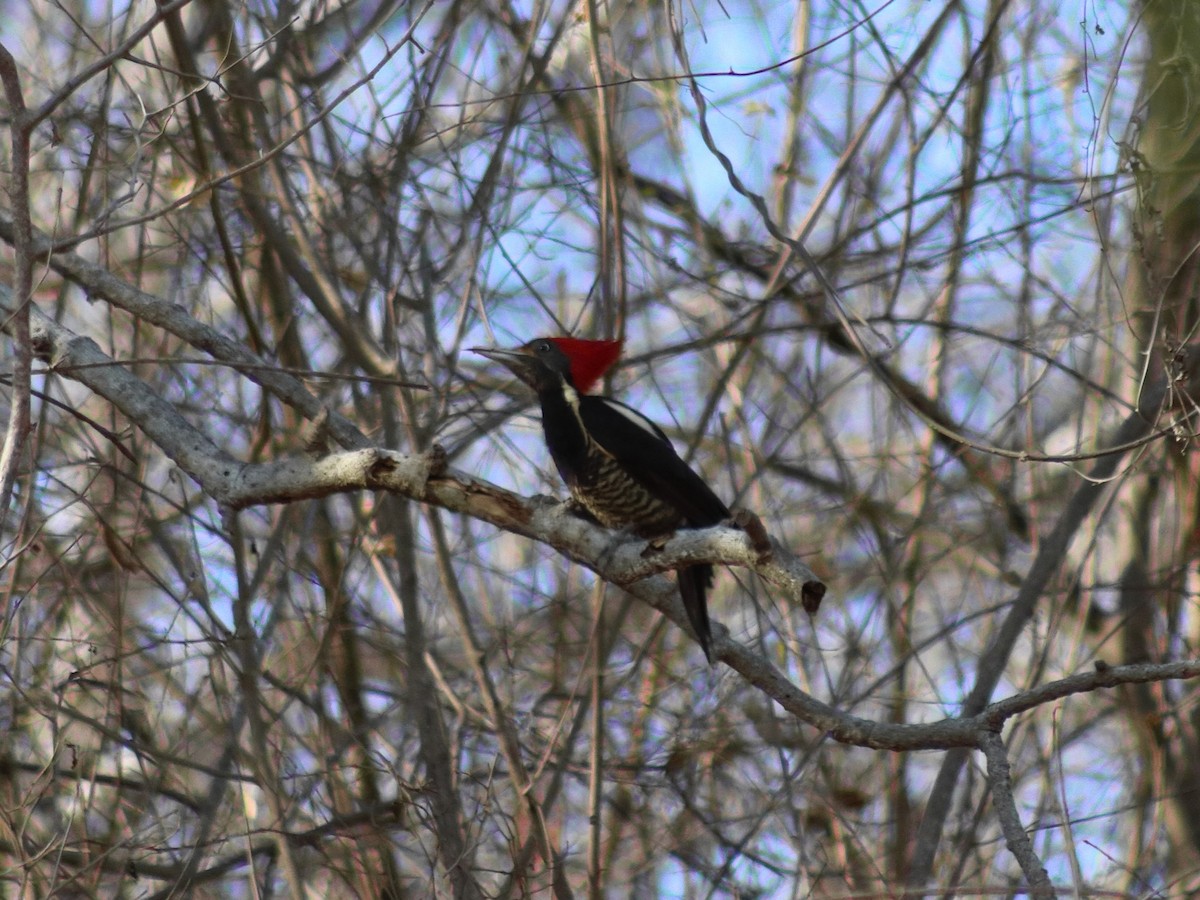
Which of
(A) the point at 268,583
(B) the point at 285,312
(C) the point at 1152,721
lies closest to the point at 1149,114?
(C) the point at 1152,721

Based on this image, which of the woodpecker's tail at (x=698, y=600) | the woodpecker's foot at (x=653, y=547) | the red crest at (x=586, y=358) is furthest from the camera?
the red crest at (x=586, y=358)

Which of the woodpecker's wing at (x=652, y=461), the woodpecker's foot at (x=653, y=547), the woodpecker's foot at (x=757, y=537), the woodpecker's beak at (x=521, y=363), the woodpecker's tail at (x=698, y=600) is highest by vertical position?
the woodpecker's beak at (x=521, y=363)

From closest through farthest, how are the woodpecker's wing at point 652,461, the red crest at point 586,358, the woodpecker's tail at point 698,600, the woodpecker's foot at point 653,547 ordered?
the woodpecker's foot at point 653,547, the woodpecker's tail at point 698,600, the woodpecker's wing at point 652,461, the red crest at point 586,358

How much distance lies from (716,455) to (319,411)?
261 cm

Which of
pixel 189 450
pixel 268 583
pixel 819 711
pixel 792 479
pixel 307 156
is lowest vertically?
pixel 819 711

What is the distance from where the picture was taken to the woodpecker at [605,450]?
4461 mm

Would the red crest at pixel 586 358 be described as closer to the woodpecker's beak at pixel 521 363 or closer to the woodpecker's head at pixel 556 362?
the woodpecker's head at pixel 556 362

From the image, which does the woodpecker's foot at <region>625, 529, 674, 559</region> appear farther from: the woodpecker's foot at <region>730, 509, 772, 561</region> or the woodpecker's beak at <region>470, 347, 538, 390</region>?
the woodpecker's beak at <region>470, 347, 538, 390</region>

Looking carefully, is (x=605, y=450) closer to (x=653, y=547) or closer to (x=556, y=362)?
(x=556, y=362)

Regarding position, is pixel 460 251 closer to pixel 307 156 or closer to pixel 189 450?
pixel 307 156

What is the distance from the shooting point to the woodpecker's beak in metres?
4.69

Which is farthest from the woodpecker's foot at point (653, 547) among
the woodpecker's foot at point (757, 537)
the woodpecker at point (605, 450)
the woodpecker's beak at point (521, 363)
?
the woodpecker's beak at point (521, 363)

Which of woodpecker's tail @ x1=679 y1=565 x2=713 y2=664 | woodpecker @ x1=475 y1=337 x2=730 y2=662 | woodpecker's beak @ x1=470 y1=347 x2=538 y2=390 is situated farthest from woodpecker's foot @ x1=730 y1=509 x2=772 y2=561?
woodpecker's beak @ x1=470 y1=347 x2=538 y2=390

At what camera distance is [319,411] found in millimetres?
3291
